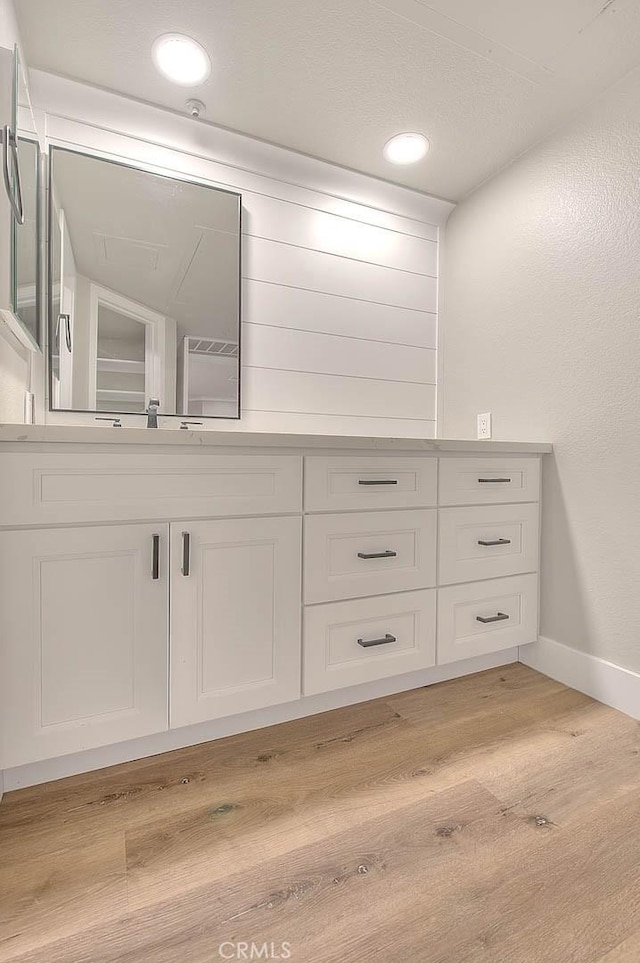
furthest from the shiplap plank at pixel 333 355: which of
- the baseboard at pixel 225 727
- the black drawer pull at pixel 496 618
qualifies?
the baseboard at pixel 225 727

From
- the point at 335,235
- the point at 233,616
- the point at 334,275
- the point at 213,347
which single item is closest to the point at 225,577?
the point at 233,616

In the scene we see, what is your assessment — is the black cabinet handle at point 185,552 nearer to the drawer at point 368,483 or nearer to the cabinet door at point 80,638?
the cabinet door at point 80,638

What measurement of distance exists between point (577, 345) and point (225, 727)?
1.74m

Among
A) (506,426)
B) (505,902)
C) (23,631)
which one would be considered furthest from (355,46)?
(505,902)

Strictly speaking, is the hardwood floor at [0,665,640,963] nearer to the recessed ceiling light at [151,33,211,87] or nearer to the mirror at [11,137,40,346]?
the mirror at [11,137,40,346]

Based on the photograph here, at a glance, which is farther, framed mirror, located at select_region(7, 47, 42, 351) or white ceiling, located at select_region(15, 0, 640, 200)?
white ceiling, located at select_region(15, 0, 640, 200)

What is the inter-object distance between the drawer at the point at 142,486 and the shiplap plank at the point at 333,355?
2.47ft

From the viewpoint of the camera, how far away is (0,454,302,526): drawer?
1148 millimetres

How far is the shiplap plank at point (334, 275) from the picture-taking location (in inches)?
79.3

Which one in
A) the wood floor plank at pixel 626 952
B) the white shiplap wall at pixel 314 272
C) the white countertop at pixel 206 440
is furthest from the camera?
the white shiplap wall at pixel 314 272

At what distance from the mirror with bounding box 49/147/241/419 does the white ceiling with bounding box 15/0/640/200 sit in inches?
11.8

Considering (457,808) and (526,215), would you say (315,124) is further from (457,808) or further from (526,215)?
(457,808)

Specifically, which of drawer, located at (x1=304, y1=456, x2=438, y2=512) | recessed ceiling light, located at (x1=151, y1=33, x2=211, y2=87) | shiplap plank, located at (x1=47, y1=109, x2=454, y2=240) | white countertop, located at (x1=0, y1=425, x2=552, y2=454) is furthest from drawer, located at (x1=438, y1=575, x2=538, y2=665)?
recessed ceiling light, located at (x1=151, y1=33, x2=211, y2=87)

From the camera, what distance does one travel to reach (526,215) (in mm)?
1979
